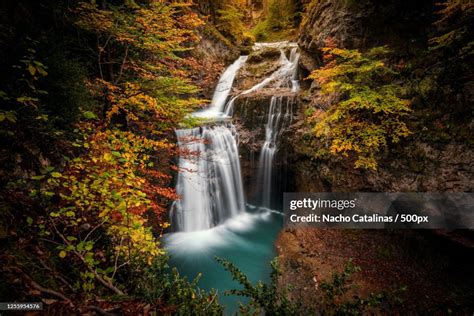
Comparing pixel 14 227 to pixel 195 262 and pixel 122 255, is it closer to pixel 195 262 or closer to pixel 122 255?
pixel 122 255

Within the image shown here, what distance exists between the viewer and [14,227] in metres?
2.42

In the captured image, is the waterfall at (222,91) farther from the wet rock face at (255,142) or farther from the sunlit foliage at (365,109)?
the sunlit foliage at (365,109)

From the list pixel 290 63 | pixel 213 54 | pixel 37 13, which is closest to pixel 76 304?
pixel 37 13

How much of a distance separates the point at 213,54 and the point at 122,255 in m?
15.9

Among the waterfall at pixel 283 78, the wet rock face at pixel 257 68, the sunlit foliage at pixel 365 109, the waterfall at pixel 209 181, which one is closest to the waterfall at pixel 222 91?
the wet rock face at pixel 257 68

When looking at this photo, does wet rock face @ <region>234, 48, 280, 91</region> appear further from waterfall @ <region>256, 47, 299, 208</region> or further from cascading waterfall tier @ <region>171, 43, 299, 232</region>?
waterfall @ <region>256, 47, 299, 208</region>

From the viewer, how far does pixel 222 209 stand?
11.2 metres

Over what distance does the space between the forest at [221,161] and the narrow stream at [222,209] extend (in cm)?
7

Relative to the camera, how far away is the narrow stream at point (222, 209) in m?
8.06

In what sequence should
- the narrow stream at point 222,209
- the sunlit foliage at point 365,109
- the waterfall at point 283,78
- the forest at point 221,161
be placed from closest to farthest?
the forest at point 221,161, the sunlit foliage at point 365,109, the narrow stream at point 222,209, the waterfall at point 283,78

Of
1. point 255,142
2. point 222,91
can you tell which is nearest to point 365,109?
point 255,142

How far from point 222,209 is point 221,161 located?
8.10 feet

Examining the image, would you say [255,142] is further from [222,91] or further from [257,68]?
[257,68]

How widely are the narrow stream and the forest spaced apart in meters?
0.07
